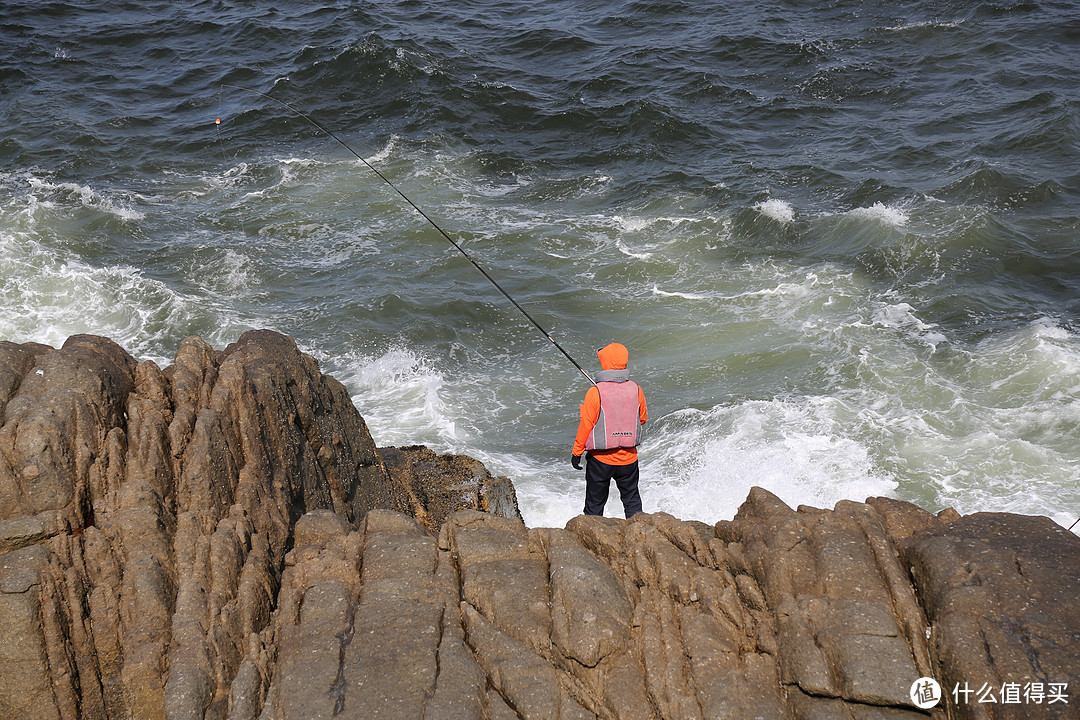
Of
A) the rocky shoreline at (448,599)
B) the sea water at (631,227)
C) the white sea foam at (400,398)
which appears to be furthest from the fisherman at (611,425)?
the white sea foam at (400,398)

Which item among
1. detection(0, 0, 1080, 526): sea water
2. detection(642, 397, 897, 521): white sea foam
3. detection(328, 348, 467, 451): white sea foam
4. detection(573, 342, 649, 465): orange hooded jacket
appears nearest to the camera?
detection(573, 342, 649, 465): orange hooded jacket

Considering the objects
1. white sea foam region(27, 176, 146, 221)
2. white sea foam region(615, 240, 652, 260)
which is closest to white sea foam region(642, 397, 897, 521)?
white sea foam region(615, 240, 652, 260)

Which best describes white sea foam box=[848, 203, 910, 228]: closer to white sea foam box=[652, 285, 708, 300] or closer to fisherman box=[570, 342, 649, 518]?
white sea foam box=[652, 285, 708, 300]

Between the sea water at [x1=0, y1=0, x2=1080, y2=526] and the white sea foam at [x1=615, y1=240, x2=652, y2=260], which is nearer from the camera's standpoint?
the sea water at [x1=0, y1=0, x2=1080, y2=526]

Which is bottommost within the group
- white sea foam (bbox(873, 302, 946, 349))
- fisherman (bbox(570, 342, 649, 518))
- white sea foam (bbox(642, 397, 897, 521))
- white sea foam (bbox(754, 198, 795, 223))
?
white sea foam (bbox(642, 397, 897, 521))

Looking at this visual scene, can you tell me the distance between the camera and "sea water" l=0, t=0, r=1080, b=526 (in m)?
10.1

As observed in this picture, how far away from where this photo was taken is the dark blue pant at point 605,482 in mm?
6742

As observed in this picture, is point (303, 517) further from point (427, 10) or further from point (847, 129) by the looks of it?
point (427, 10)

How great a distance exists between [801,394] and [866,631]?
661 cm

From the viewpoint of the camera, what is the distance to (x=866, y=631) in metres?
4.27

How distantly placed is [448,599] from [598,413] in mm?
2034

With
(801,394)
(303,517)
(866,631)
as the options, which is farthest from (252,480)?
(801,394)

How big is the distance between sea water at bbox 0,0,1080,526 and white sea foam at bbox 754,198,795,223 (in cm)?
8

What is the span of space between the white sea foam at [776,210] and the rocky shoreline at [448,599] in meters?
9.88
